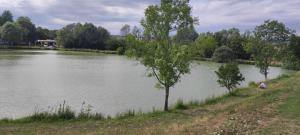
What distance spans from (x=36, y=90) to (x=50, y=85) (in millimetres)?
3820

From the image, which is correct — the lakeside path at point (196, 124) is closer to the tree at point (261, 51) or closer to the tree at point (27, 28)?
the tree at point (261, 51)

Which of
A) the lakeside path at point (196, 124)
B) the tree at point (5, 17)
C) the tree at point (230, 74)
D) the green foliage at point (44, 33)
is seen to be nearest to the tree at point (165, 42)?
the lakeside path at point (196, 124)

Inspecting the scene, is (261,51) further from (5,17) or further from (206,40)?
(5,17)

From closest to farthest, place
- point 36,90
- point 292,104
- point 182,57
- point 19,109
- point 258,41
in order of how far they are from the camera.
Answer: point 292,104, point 182,57, point 19,109, point 36,90, point 258,41

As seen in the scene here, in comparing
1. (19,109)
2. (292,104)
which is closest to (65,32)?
(19,109)

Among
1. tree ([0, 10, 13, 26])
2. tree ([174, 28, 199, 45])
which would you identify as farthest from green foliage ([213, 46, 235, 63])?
tree ([0, 10, 13, 26])

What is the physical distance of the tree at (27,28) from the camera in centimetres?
14912

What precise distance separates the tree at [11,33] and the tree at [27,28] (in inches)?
371

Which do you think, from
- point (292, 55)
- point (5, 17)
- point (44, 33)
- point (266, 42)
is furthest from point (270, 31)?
point (5, 17)

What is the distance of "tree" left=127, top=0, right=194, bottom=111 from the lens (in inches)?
774

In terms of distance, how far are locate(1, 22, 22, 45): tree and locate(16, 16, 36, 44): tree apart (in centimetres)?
941

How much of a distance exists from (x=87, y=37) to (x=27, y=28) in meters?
31.6

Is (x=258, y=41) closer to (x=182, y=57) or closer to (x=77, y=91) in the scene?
Answer: (x=77, y=91)

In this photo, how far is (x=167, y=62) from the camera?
19672 millimetres
